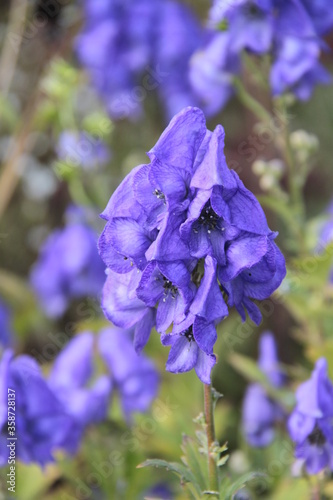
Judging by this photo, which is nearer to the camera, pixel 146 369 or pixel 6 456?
pixel 6 456

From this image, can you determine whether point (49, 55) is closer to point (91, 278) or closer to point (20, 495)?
point (91, 278)

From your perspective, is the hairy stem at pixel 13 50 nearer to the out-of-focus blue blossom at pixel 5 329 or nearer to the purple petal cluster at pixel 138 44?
the purple petal cluster at pixel 138 44

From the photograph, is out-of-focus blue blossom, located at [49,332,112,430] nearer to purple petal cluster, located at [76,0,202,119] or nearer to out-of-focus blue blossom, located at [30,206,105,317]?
out-of-focus blue blossom, located at [30,206,105,317]

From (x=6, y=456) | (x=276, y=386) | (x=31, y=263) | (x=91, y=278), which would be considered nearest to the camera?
(x=6, y=456)

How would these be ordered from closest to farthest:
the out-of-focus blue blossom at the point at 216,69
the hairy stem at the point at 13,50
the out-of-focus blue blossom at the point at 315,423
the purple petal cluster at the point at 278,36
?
the out-of-focus blue blossom at the point at 315,423, the purple petal cluster at the point at 278,36, the out-of-focus blue blossom at the point at 216,69, the hairy stem at the point at 13,50

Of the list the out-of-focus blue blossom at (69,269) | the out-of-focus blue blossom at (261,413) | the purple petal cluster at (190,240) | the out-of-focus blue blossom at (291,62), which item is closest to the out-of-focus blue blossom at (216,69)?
the out-of-focus blue blossom at (291,62)

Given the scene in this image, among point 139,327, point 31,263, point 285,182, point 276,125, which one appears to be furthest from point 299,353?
point 139,327

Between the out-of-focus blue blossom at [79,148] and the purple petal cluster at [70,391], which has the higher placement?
the out-of-focus blue blossom at [79,148]

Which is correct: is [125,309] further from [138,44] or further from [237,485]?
[138,44]
